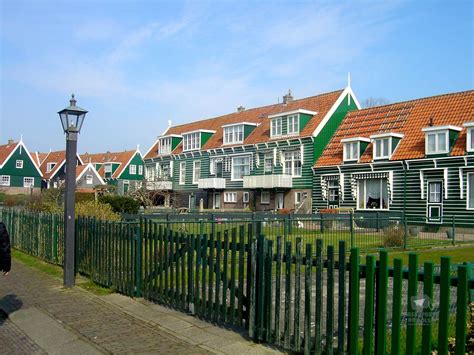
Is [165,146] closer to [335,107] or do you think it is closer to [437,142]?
[335,107]

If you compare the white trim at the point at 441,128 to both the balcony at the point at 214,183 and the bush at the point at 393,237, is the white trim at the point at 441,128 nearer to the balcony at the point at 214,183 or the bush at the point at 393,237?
the bush at the point at 393,237

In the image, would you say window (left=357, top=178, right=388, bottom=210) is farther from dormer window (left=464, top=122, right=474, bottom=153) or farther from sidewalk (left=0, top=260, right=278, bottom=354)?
sidewalk (left=0, top=260, right=278, bottom=354)

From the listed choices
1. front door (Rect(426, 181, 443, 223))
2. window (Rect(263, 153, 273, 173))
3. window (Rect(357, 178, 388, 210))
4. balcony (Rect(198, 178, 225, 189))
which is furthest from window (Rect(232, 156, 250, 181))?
front door (Rect(426, 181, 443, 223))

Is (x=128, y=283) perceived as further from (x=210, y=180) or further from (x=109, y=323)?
(x=210, y=180)

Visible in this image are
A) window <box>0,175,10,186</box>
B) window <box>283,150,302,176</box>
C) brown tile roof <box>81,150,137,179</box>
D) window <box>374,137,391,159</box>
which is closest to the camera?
window <box>374,137,391,159</box>

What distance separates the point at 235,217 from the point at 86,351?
10745 millimetres

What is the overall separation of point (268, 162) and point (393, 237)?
2286 centimetres

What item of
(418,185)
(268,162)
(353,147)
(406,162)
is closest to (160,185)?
(268,162)

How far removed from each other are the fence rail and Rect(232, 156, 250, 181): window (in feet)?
102

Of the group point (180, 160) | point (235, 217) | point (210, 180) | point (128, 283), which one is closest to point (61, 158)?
point (180, 160)

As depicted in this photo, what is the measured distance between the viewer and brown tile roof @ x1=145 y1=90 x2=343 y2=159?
121ft

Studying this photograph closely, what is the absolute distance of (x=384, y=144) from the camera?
29969 millimetres

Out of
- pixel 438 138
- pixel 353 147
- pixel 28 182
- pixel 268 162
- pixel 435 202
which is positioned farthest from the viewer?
pixel 28 182

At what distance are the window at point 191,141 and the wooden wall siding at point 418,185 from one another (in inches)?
713
